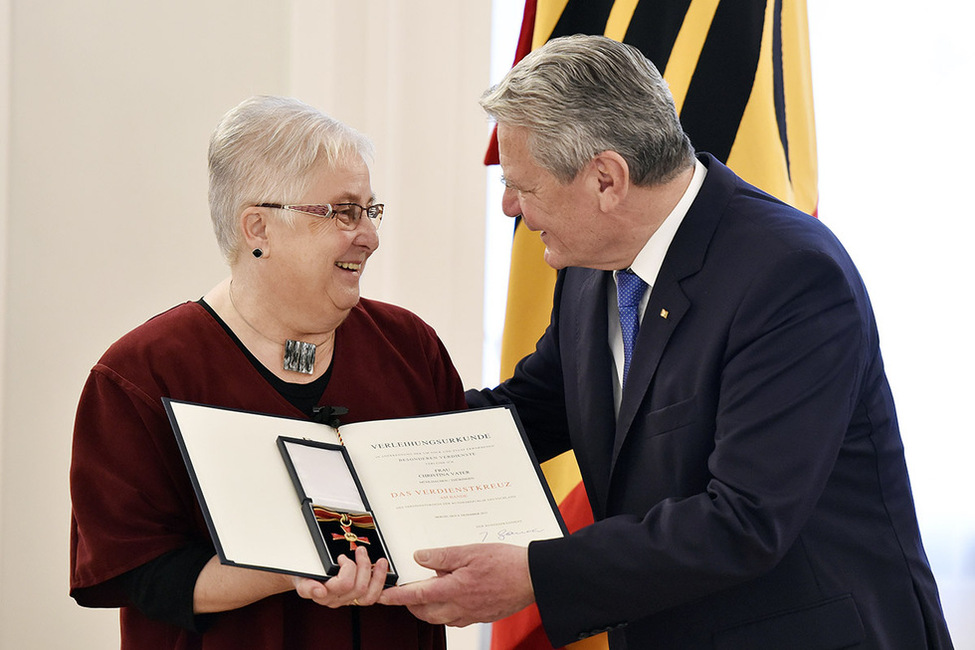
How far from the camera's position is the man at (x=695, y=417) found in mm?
1704

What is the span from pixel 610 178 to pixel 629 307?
0.26 metres

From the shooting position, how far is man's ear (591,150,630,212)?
6.17 feet

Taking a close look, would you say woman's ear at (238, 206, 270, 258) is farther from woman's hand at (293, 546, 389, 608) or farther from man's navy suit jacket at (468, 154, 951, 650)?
man's navy suit jacket at (468, 154, 951, 650)

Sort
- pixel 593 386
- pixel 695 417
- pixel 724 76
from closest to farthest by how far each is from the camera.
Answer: pixel 695 417 → pixel 593 386 → pixel 724 76

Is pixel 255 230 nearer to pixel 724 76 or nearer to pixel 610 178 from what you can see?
pixel 610 178

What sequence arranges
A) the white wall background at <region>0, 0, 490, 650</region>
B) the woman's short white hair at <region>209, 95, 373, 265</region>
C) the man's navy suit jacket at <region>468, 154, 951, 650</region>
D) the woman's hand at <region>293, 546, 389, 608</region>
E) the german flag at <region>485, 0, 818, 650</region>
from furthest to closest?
the white wall background at <region>0, 0, 490, 650</region> → the german flag at <region>485, 0, 818, 650</region> → the woman's short white hair at <region>209, 95, 373, 265</region> → the man's navy suit jacket at <region>468, 154, 951, 650</region> → the woman's hand at <region>293, 546, 389, 608</region>

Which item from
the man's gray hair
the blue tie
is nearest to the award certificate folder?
the blue tie

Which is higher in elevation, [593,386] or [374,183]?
[374,183]

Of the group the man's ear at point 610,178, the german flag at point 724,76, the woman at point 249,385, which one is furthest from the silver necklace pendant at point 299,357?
the german flag at point 724,76

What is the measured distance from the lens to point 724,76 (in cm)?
261

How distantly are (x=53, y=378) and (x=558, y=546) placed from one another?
1760 mm

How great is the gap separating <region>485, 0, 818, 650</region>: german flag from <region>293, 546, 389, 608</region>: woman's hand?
107 centimetres

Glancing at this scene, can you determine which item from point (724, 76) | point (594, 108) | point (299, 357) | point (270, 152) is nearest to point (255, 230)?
point (270, 152)

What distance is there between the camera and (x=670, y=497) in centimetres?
183
